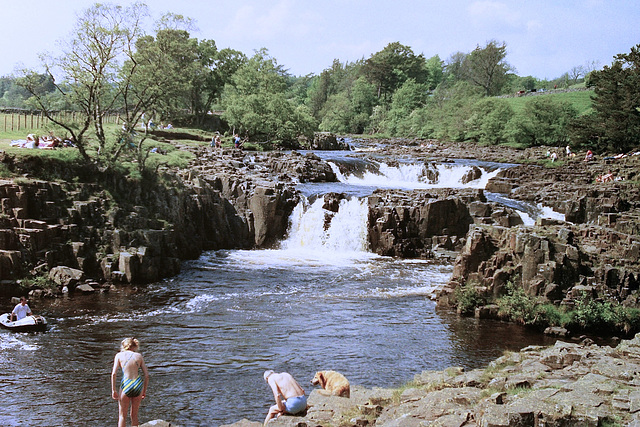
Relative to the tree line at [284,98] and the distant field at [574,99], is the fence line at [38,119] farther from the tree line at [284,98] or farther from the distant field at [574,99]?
the distant field at [574,99]

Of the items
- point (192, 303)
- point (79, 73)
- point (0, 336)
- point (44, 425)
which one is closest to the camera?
point (44, 425)

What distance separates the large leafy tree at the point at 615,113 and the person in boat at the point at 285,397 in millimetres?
55315

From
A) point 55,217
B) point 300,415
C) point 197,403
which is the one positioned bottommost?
point 197,403

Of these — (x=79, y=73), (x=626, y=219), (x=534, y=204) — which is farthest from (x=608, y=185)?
(x=79, y=73)

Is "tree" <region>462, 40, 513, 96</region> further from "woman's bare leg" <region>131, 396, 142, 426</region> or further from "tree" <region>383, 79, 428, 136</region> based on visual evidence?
"woman's bare leg" <region>131, 396, 142, 426</region>

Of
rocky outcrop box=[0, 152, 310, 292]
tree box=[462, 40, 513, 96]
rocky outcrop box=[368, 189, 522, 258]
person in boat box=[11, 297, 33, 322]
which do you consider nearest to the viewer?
person in boat box=[11, 297, 33, 322]

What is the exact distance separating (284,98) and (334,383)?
196ft

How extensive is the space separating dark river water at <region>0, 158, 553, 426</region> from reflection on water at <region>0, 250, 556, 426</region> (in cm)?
5

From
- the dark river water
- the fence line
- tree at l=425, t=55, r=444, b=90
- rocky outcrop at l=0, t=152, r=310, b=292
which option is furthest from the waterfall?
tree at l=425, t=55, r=444, b=90

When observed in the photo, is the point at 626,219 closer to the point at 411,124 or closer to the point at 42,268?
the point at 42,268

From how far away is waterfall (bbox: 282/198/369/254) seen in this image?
118 feet

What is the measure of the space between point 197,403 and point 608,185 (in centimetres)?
3697

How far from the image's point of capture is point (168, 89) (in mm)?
34469

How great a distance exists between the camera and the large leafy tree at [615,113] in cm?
5716
